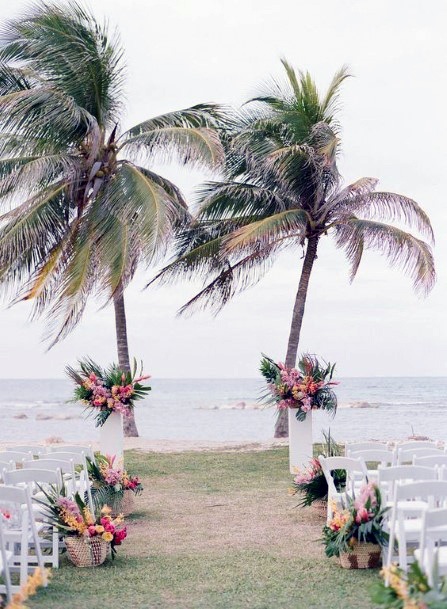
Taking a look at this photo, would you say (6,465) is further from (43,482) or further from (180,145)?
(180,145)

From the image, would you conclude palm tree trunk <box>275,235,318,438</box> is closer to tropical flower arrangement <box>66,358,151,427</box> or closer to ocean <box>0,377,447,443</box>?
tropical flower arrangement <box>66,358,151,427</box>

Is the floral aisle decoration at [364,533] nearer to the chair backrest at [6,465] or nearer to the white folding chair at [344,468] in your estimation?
the white folding chair at [344,468]

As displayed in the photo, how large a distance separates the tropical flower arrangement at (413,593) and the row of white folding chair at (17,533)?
2.49 m

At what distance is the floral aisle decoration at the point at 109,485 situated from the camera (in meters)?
11.1

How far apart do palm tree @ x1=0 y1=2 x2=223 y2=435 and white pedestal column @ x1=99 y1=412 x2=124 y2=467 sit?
305 cm

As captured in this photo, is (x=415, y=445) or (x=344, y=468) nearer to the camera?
(x=344, y=468)

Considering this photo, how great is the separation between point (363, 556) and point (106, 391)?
6491mm

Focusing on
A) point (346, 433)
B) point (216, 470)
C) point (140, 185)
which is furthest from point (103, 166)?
point (346, 433)

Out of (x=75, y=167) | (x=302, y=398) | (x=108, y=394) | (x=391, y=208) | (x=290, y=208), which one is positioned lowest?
(x=302, y=398)

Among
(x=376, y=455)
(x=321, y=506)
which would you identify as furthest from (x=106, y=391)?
(x=376, y=455)

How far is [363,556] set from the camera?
8180mm

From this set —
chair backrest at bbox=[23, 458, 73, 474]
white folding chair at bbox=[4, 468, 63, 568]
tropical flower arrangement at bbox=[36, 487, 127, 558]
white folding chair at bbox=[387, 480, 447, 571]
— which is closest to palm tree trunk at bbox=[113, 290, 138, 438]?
white folding chair at bbox=[4, 468, 63, 568]

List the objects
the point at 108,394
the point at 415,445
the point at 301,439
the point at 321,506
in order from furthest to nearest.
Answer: the point at 301,439 → the point at 108,394 → the point at 415,445 → the point at 321,506

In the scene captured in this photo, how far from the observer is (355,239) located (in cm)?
2017
